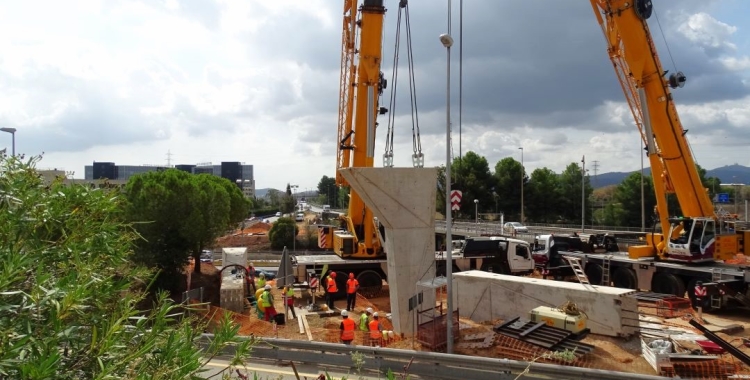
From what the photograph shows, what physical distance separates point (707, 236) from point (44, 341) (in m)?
19.5

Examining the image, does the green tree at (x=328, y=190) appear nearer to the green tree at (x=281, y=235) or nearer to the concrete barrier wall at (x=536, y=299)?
the green tree at (x=281, y=235)

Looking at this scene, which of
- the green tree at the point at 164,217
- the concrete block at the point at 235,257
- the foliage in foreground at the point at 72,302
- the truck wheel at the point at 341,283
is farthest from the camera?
the green tree at the point at 164,217

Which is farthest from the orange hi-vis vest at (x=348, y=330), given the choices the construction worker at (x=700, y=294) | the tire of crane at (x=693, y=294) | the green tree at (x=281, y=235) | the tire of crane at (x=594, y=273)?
the green tree at (x=281, y=235)

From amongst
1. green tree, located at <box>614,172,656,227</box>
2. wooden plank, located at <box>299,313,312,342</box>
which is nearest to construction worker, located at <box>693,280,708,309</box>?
wooden plank, located at <box>299,313,312,342</box>

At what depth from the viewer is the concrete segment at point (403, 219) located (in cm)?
1248

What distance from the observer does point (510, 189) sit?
65750mm

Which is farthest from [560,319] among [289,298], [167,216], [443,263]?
[167,216]

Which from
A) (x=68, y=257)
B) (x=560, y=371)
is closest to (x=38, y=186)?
(x=68, y=257)

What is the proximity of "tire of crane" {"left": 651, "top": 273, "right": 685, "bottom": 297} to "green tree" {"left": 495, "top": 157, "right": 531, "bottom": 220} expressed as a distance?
47532 mm

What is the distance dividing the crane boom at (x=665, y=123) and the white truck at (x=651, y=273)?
28.2 inches

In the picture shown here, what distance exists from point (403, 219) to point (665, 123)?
426 inches

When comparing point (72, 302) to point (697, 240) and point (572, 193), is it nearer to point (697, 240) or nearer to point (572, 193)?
point (697, 240)

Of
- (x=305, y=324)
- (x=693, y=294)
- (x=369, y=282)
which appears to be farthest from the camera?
(x=369, y=282)

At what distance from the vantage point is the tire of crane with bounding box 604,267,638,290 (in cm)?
1906
